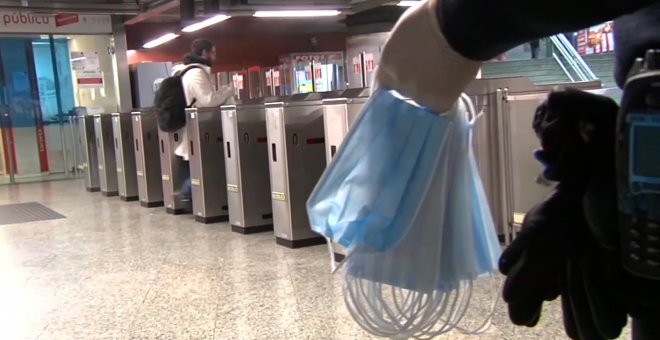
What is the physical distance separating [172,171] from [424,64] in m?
6.52

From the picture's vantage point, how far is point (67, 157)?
1256cm

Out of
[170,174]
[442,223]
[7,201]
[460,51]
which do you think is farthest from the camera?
[7,201]

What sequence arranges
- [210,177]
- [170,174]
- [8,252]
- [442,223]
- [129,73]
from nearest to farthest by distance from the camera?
1. [442,223]
2. [8,252]
3. [210,177]
4. [170,174]
5. [129,73]

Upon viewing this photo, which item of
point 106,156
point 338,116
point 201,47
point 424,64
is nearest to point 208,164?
point 201,47

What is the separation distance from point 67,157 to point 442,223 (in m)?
12.6

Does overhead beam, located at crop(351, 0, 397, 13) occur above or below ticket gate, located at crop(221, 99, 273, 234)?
above

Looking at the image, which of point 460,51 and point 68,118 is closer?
point 460,51

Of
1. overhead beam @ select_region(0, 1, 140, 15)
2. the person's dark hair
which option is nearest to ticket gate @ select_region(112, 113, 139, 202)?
overhead beam @ select_region(0, 1, 140, 15)

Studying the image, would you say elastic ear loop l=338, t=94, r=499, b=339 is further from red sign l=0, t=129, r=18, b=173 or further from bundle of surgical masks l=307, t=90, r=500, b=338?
red sign l=0, t=129, r=18, b=173

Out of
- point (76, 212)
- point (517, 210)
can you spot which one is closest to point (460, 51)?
point (517, 210)

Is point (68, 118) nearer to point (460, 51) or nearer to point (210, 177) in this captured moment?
point (210, 177)

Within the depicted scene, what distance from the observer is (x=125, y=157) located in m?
8.55

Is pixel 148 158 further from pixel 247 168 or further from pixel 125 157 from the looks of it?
pixel 247 168

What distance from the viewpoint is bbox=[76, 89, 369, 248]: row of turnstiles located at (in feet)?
16.7
